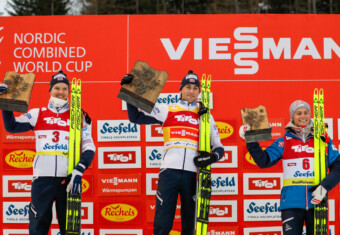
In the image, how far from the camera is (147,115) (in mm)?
3688

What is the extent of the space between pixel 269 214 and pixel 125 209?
160 centimetres

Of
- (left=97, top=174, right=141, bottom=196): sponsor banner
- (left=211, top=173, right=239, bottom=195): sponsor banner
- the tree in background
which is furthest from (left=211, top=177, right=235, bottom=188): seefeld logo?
the tree in background

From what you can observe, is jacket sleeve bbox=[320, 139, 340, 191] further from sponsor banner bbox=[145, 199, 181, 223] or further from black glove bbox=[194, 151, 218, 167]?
sponsor banner bbox=[145, 199, 181, 223]

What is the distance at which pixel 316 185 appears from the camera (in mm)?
3275

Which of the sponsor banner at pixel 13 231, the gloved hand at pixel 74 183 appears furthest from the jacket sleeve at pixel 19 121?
the sponsor banner at pixel 13 231

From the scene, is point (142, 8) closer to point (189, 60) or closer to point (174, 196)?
point (189, 60)

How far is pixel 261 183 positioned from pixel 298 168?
151cm

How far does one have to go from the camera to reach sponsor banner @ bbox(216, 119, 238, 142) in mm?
4809

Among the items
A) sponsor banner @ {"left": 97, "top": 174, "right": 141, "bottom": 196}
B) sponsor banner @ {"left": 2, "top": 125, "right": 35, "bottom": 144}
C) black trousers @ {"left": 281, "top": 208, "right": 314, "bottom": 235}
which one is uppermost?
sponsor banner @ {"left": 2, "top": 125, "right": 35, "bottom": 144}

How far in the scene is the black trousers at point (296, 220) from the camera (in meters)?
3.20

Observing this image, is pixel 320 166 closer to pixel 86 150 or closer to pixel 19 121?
pixel 86 150

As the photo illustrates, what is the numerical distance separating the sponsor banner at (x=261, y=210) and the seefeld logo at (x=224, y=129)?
2.51 feet

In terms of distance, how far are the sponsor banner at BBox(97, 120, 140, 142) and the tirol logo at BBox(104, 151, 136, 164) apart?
0.15 m

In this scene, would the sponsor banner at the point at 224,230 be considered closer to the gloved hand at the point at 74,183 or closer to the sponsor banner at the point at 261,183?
the sponsor banner at the point at 261,183
